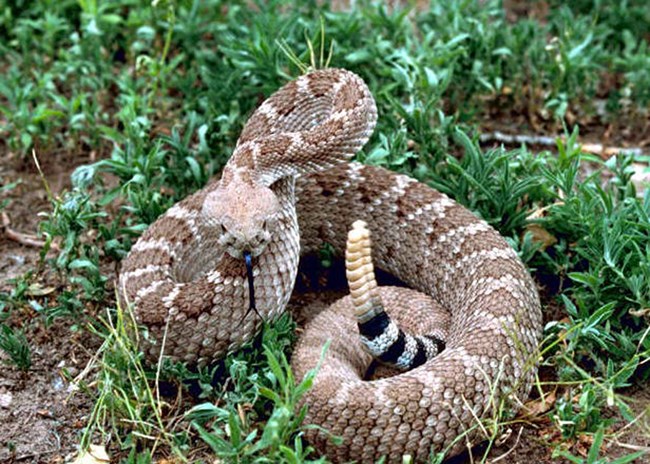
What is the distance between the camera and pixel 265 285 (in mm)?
5363

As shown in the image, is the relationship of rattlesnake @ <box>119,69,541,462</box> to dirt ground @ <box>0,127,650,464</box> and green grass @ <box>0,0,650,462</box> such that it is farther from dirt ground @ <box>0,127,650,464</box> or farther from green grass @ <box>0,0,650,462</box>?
dirt ground @ <box>0,127,650,464</box>

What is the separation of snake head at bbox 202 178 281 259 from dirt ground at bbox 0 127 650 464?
90 centimetres

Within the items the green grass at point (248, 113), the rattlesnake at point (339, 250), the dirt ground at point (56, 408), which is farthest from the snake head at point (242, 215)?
the dirt ground at point (56, 408)

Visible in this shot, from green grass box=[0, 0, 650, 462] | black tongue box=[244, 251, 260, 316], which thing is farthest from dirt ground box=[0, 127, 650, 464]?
black tongue box=[244, 251, 260, 316]

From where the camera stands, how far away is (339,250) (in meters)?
6.38

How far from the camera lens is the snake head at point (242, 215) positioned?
5145 millimetres

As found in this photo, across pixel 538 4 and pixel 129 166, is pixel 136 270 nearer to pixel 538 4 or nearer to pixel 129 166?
pixel 129 166

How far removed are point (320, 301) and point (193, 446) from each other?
58.1 inches

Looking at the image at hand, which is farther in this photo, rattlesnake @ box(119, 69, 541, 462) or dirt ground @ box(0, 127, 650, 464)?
dirt ground @ box(0, 127, 650, 464)

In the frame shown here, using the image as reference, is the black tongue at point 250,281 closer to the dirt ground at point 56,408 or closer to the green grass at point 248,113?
the green grass at point 248,113

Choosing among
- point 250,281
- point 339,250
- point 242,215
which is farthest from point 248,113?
point 250,281

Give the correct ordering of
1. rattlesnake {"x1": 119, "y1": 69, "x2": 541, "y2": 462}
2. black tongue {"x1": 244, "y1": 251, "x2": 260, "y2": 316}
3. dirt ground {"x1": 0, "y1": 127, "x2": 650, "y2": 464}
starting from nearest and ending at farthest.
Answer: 1. rattlesnake {"x1": 119, "y1": 69, "x2": 541, "y2": 462}
2. dirt ground {"x1": 0, "y1": 127, "x2": 650, "y2": 464}
3. black tongue {"x1": 244, "y1": 251, "x2": 260, "y2": 316}

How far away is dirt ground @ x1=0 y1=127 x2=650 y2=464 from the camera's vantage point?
15.9 ft

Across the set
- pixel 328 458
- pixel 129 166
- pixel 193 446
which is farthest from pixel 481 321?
pixel 129 166
